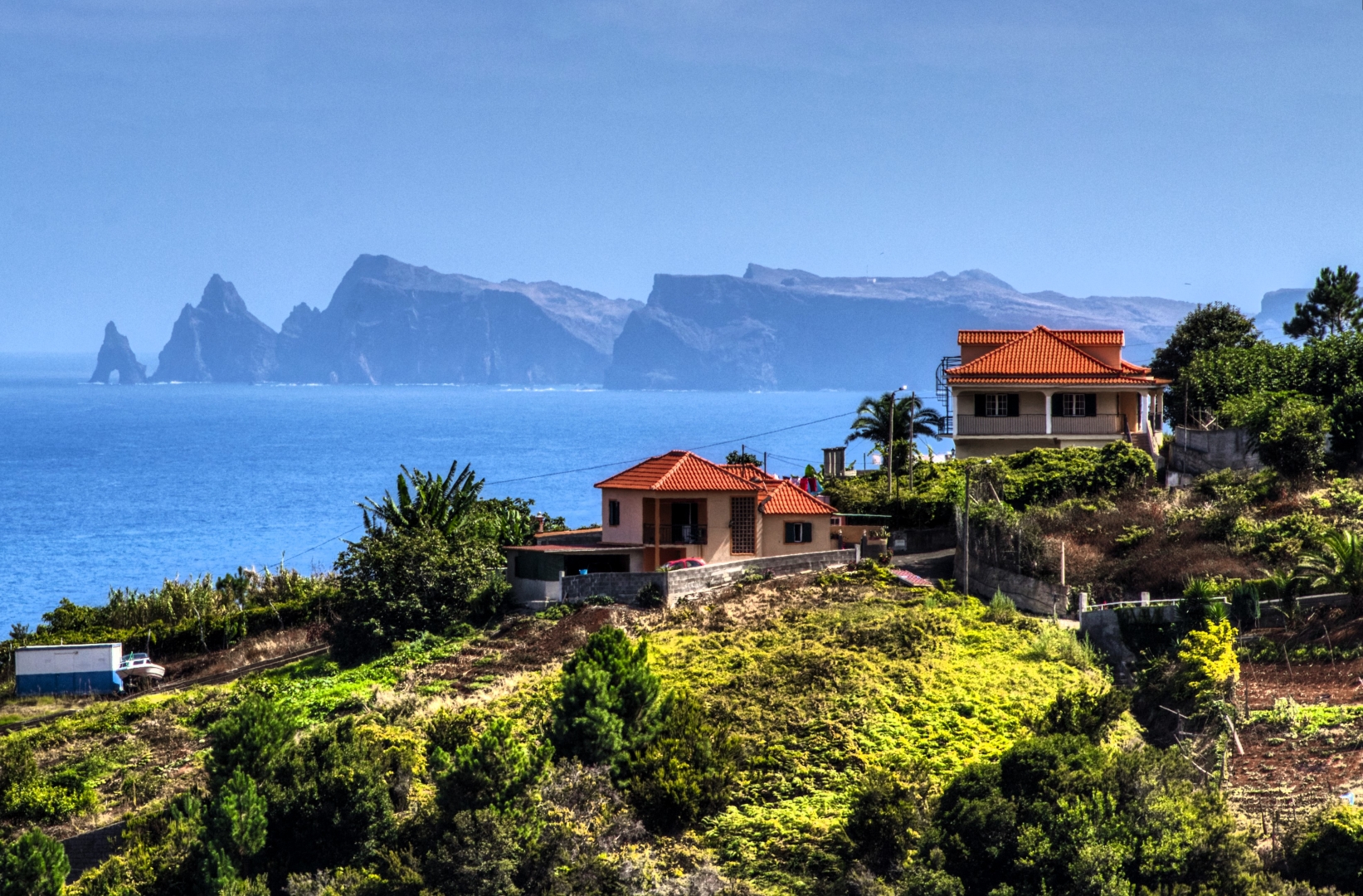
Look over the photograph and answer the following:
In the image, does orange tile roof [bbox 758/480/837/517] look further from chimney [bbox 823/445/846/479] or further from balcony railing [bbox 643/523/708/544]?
chimney [bbox 823/445/846/479]

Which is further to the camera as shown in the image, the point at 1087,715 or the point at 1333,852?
the point at 1087,715

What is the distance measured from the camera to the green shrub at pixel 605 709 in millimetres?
31625

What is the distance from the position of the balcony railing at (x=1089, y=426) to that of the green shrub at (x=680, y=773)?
30.6m

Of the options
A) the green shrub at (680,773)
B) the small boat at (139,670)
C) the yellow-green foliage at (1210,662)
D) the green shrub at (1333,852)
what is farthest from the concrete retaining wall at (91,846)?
the green shrub at (1333,852)

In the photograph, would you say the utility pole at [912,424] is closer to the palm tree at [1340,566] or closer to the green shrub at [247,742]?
the palm tree at [1340,566]

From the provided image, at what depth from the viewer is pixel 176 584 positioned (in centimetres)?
5762

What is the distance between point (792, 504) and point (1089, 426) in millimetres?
15965

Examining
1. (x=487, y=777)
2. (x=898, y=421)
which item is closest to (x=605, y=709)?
(x=487, y=777)

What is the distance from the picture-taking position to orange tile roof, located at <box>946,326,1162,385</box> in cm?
5978

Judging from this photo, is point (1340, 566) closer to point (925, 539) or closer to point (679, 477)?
point (925, 539)

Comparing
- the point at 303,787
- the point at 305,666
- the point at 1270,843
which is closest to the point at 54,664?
the point at 305,666

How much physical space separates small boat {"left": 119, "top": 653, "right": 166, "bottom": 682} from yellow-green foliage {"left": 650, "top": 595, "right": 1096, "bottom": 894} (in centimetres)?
1613

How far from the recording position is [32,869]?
1169 inches

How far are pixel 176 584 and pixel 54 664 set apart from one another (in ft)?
→ 37.7
